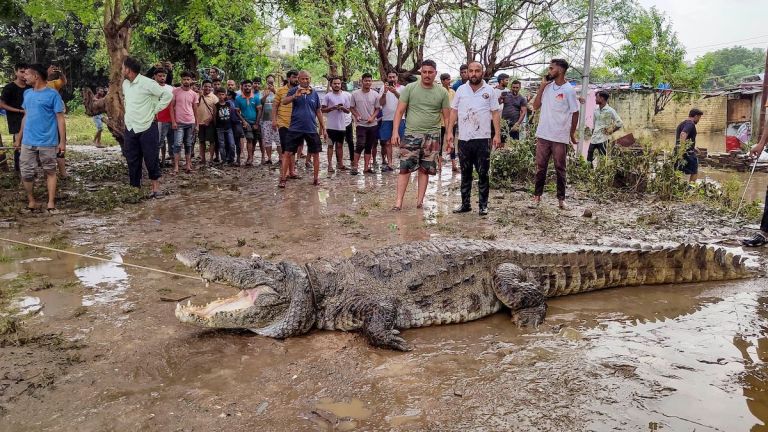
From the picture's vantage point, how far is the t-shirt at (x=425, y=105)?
6.96m

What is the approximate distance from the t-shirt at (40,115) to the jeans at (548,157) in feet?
20.8

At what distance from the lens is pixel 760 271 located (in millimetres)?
4879

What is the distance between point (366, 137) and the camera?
1034 centimetres

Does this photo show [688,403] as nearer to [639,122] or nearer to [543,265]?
[543,265]

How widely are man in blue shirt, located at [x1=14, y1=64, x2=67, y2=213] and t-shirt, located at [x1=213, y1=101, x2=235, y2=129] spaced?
172 inches

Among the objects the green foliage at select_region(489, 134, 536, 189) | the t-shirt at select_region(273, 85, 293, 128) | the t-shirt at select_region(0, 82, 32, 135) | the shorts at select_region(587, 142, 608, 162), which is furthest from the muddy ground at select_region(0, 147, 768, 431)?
the shorts at select_region(587, 142, 608, 162)

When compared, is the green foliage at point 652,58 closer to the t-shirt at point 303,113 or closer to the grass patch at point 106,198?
the t-shirt at point 303,113

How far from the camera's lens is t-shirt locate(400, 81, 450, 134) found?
22.9 ft

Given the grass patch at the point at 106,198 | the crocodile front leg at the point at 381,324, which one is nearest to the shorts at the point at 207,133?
the grass patch at the point at 106,198

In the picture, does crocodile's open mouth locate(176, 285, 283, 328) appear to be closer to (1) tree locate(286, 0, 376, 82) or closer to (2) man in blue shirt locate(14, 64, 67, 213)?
(2) man in blue shirt locate(14, 64, 67, 213)

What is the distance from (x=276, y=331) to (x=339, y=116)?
731cm

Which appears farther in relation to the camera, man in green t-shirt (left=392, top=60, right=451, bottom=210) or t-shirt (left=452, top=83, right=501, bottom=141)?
man in green t-shirt (left=392, top=60, right=451, bottom=210)

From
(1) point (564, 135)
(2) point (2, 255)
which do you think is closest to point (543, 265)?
(1) point (564, 135)

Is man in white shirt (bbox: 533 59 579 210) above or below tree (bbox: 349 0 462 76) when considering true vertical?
below
